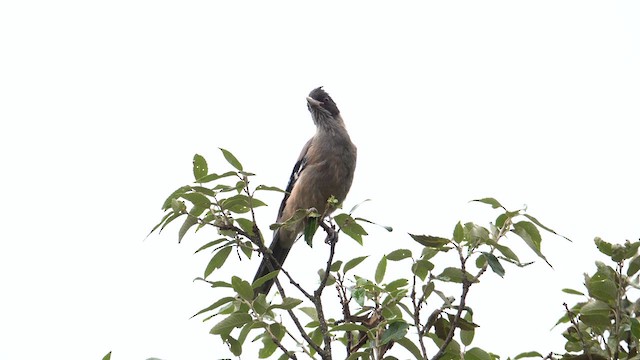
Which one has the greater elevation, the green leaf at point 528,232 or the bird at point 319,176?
the bird at point 319,176

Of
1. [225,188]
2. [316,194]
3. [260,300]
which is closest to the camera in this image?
[260,300]

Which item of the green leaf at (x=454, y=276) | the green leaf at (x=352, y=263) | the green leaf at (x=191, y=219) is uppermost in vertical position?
the green leaf at (x=191, y=219)

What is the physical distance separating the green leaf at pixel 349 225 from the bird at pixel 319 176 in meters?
2.37

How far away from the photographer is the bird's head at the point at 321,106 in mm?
6742

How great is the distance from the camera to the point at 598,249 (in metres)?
2.80

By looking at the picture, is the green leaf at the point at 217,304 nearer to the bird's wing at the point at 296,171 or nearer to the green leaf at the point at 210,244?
the green leaf at the point at 210,244

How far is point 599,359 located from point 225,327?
4.36 feet

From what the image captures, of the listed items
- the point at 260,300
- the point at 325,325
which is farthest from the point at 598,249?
the point at 260,300

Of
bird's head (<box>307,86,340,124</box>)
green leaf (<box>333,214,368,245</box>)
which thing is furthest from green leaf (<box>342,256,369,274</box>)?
bird's head (<box>307,86,340,124</box>)

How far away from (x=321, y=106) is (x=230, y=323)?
4.13 meters

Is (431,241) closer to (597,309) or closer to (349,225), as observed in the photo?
(349,225)

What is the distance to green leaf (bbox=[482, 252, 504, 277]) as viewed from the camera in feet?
8.98

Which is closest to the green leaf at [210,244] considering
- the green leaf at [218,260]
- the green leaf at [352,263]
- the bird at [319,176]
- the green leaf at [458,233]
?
the green leaf at [218,260]

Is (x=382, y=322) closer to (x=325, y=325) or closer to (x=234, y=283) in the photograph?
(x=325, y=325)
